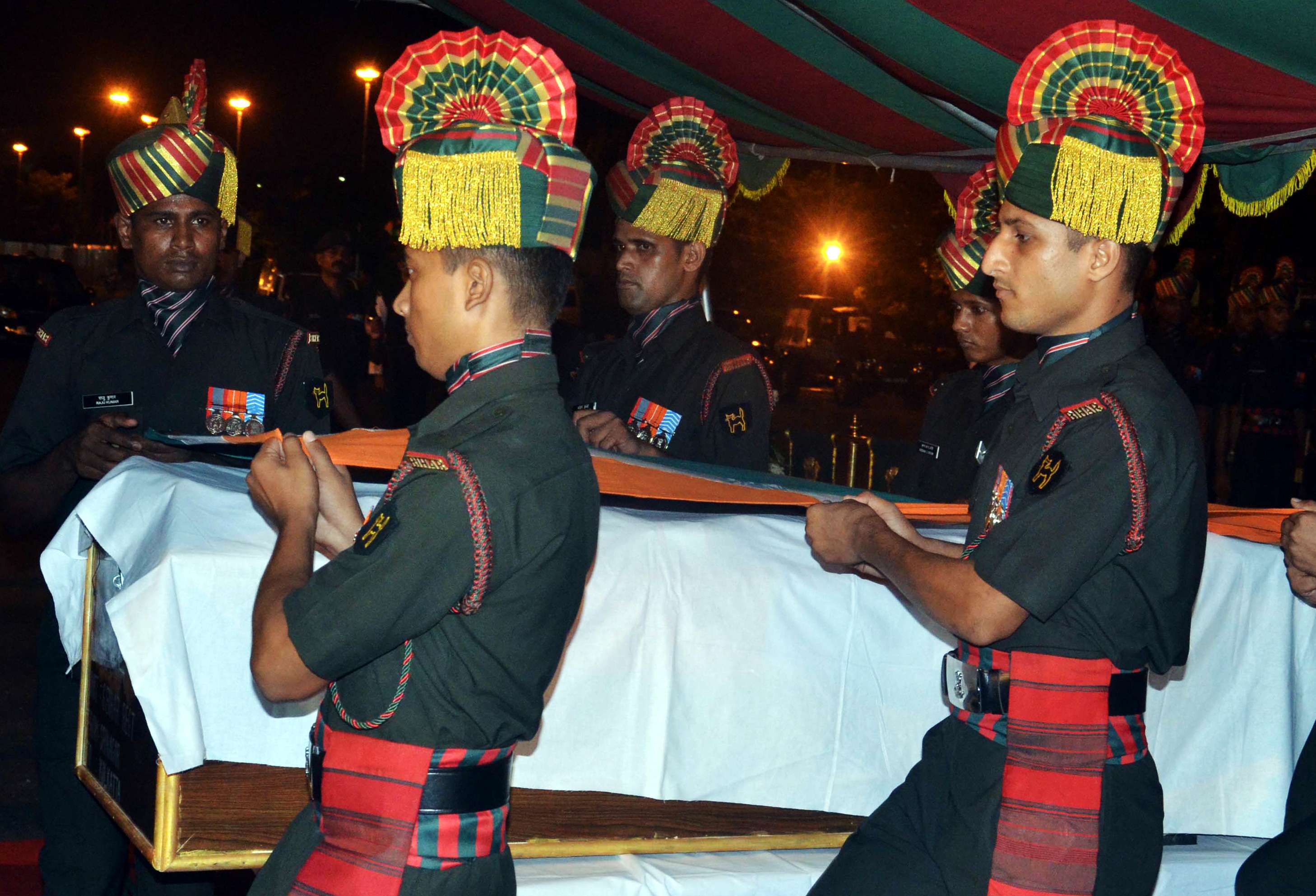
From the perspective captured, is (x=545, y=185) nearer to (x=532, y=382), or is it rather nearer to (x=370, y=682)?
(x=532, y=382)

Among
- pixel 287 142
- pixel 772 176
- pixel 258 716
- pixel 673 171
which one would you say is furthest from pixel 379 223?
pixel 287 142

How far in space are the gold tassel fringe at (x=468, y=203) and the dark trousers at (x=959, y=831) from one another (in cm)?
115

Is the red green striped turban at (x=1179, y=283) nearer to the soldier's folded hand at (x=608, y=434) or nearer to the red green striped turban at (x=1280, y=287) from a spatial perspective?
the red green striped turban at (x=1280, y=287)

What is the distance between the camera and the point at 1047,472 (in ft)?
6.70

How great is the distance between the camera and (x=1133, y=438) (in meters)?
2.02

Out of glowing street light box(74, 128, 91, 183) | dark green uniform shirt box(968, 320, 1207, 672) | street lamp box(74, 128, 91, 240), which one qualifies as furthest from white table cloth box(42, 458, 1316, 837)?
glowing street light box(74, 128, 91, 183)

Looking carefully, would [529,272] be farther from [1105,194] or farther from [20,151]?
[20,151]

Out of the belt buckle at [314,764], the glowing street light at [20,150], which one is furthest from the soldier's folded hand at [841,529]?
the glowing street light at [20,150]

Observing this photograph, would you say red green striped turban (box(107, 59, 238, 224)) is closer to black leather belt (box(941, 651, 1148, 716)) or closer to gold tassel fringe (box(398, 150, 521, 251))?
gold tassel fringe (box(398, 150, 521, 251))

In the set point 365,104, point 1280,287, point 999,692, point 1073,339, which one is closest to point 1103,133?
point 1073,339

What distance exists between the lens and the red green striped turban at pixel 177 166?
334cm

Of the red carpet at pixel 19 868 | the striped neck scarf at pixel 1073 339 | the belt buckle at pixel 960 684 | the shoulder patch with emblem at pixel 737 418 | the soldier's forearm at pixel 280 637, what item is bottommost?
the red carpet at pixel 19 868

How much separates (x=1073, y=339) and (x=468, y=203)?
41.8 inches

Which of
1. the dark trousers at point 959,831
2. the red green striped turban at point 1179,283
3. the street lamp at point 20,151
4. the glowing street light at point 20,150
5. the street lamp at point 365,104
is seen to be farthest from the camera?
the glowing street light at point 20,150
